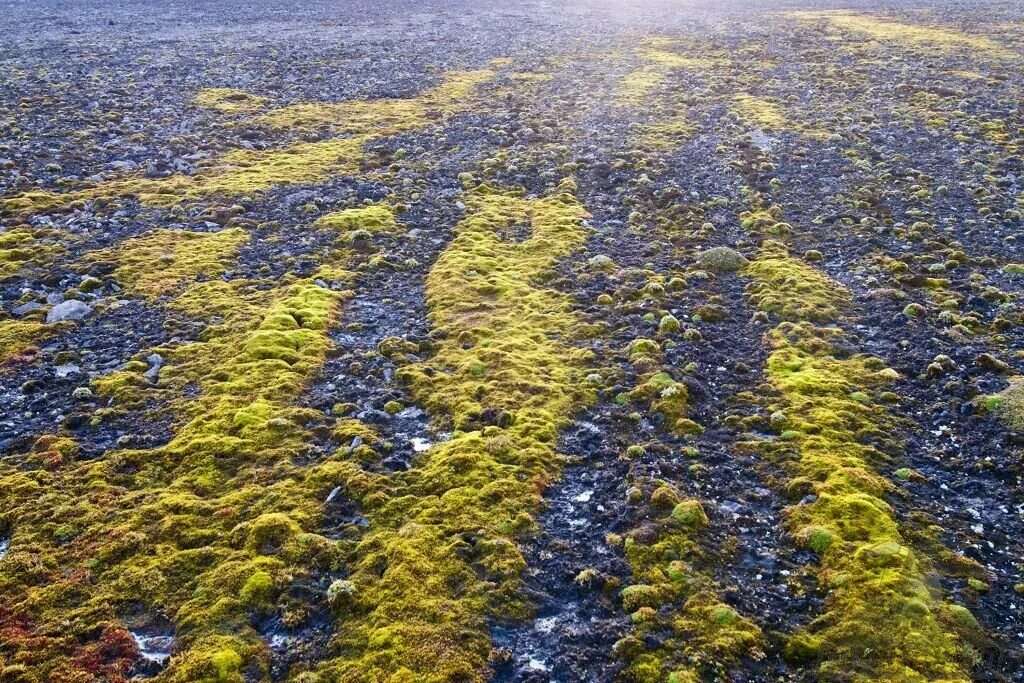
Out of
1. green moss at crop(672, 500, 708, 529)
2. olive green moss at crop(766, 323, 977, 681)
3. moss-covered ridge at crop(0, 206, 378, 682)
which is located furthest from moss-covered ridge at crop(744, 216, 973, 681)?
moss-covered ridge at crop(0, 206, 378, 682)

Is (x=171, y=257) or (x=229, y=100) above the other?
(x=229, y=100)

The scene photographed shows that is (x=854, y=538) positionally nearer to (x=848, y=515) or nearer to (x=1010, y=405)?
(x=848, y=515)

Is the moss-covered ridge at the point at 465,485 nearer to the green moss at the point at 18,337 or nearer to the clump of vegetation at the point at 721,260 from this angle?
the clump of vegetation at the point at 721,260

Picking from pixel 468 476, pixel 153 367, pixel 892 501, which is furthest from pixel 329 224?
pixel 892 501

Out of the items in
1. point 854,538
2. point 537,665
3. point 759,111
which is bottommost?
point 537,665

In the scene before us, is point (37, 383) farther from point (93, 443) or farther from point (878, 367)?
point (878, 367)

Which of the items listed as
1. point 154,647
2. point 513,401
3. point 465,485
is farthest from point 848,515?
point 154,647

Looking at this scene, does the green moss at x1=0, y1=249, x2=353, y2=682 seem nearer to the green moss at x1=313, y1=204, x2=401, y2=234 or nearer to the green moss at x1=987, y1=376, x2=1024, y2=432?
the green moss at x1=313, y1=204, x2=401, y2=234
